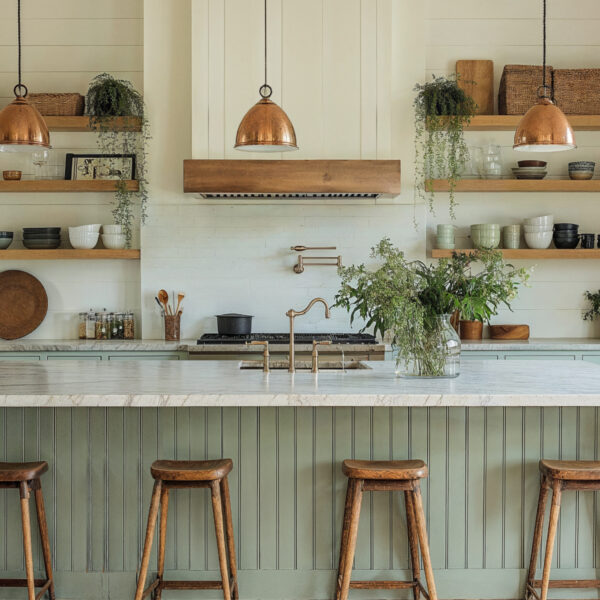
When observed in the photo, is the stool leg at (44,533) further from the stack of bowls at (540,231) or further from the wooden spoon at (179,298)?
the stack of bowls at (540,231)

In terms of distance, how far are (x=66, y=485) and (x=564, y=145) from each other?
2715 millimetres

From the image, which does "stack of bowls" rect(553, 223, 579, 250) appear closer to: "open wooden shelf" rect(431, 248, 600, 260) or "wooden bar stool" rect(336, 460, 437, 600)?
"open wooden shelf" rect(431, 248, 600, 260)

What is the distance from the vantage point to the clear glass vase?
10.8 ft

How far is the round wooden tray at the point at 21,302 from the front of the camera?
5852 mm

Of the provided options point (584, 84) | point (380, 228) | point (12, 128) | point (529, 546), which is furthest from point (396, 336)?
point (584, 84)

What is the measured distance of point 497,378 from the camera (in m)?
3.27

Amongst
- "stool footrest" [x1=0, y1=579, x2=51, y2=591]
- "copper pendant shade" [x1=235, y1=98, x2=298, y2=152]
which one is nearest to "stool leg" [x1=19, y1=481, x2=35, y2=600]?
"stool footrest" [x1=0, y1=579, x2=51, y2=591]

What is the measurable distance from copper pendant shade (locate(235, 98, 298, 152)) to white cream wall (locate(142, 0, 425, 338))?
1868 millimetres

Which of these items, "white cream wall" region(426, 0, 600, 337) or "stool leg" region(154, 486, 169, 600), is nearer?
"stool leg" region(154, 486, 169, 600)

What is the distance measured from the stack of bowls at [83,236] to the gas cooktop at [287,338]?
1108 mm

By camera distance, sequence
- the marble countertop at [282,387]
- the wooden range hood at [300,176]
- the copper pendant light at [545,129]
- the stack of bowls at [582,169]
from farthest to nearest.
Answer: the stack of bowls at [582,169] < the wooden range hood at [300,176] < the copper pendant light at [545,129] < the marble countertop at [282,387]

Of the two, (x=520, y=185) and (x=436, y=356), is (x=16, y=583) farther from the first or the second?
(x=520, y=185)

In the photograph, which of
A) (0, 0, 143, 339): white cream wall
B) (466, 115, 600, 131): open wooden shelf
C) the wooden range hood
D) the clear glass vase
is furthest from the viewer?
(0, 0, 143, 339): white cream wall

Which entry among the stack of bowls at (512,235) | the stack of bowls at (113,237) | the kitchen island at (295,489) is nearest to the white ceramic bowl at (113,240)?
the stack of bowls at (113,237)
